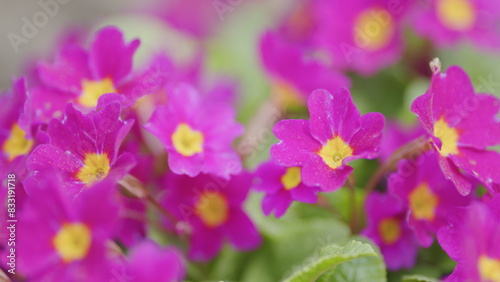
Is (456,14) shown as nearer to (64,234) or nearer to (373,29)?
(373,29)

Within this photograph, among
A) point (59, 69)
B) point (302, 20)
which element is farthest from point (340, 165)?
point (302, 20)

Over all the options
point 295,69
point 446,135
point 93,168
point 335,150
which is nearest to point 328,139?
point 335,150

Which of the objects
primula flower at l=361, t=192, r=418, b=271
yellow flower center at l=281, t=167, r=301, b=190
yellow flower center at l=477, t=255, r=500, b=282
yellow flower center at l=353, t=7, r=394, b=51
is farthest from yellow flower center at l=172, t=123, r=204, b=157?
yellow flower center at l=353, t=7, r=394, b=51

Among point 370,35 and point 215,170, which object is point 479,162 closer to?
point 215,170

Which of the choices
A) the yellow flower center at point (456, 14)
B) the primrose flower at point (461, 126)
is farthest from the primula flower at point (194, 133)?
the yellow flower center at point (456, 14)

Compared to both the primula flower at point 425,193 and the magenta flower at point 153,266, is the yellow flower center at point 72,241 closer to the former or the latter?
the magenta flower at point 153,266

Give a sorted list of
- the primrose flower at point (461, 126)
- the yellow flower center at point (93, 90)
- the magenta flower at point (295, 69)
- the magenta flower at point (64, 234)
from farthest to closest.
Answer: the magenta flower at point (295, 69) < the yellow flower center at point (93, 90) < the primrose flower at point (461, 126) < the magenta flower at point (64, 234)
